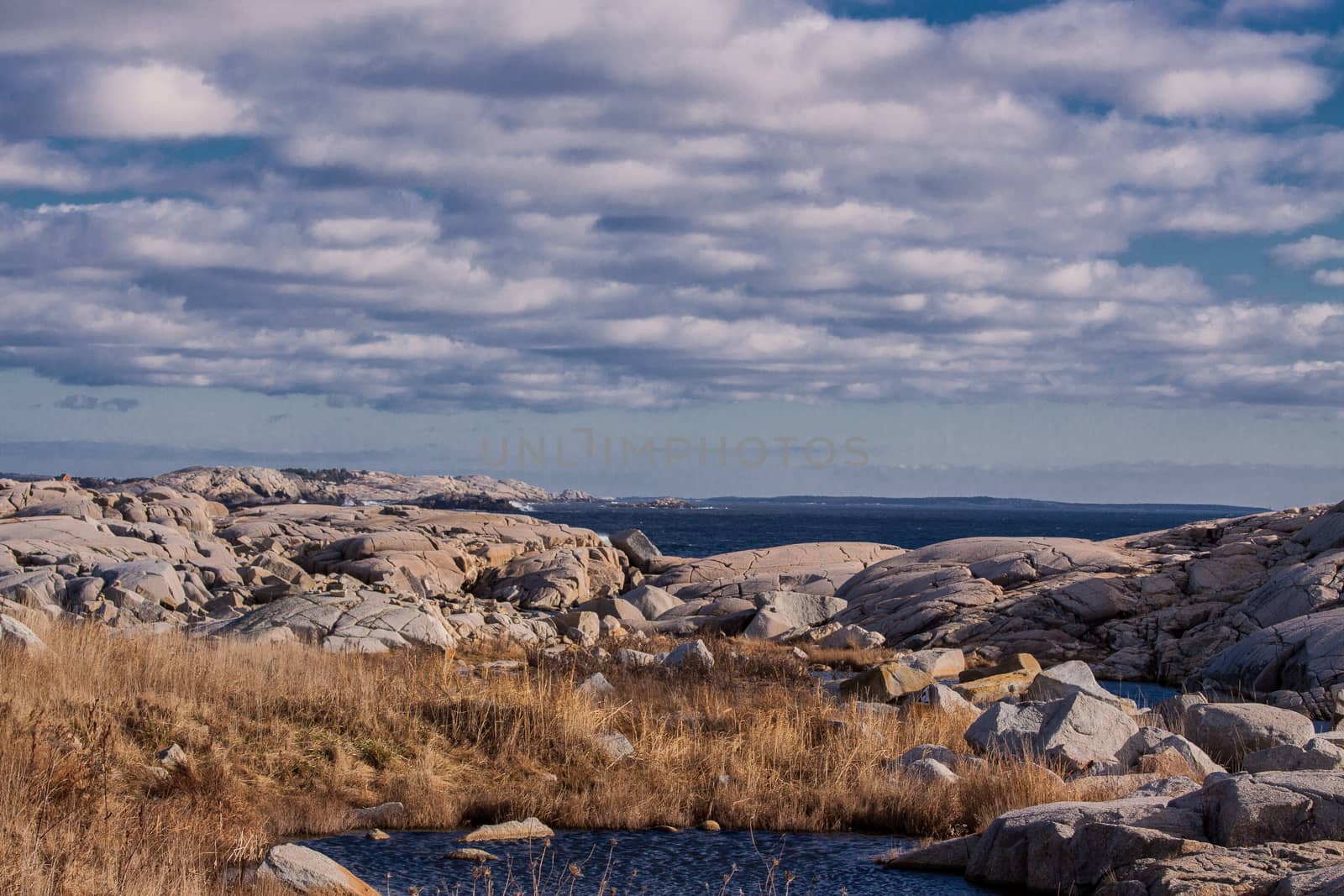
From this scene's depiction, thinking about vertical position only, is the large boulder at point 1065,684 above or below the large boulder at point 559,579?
above

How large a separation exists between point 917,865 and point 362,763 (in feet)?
19.9

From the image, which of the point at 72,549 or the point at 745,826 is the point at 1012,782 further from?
the point at 72,549

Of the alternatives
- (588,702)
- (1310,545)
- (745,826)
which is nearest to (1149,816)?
(745,826)

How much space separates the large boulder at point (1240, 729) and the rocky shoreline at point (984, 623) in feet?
0.11

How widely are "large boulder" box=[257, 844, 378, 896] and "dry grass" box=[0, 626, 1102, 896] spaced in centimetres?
44

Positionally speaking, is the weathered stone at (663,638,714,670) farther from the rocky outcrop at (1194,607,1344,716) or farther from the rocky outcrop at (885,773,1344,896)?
the rocky outcrop at (885,773,1344,896)

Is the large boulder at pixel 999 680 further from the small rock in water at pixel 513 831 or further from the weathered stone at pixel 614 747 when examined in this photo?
the small rock in water at pixel 513 831

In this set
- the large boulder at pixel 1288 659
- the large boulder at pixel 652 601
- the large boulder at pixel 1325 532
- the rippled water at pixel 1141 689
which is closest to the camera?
the large boulder at pixel 1288 659

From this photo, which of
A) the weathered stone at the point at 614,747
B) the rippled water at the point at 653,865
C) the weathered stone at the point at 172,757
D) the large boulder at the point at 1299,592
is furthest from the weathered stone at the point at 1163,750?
the large boulder at the point at 1299,592

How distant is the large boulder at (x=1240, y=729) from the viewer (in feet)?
47.3

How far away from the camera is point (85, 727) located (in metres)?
12.2

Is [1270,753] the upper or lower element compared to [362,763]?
upper

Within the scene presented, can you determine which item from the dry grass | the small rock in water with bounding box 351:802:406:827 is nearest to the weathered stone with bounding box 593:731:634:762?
the dry grass

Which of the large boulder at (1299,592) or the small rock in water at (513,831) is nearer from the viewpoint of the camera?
the small rock in water at (513,831)
